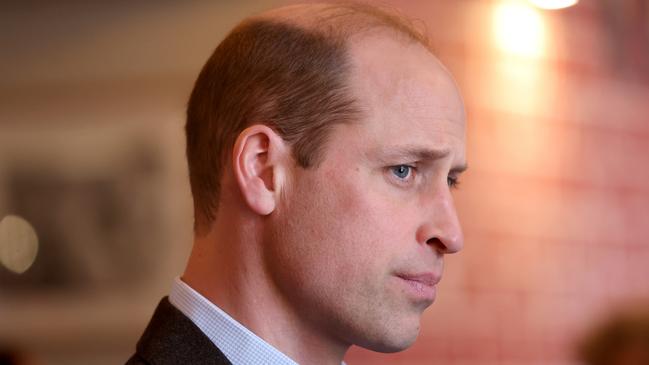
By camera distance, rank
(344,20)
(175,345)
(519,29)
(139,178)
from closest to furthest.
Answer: (175,345)
(344,20)
(139,178)
(519,29)

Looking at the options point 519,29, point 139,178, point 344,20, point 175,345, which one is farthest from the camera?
point 519,29

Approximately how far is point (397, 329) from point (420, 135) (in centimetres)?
22

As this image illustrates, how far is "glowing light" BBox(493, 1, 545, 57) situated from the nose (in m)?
1.56

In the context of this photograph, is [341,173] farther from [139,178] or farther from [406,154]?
[139,178]

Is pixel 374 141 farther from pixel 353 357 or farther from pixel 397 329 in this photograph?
pixel 353 357

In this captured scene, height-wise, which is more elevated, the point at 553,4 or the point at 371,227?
the point at 553,4

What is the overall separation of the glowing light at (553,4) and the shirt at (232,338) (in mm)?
1778

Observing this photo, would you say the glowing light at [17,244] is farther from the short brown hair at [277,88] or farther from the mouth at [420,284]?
the mouth at [420,284]

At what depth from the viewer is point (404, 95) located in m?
1.38

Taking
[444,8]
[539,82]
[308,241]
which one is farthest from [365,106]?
[539,82]

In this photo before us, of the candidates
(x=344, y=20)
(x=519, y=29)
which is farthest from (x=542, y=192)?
(x=344, y=20)

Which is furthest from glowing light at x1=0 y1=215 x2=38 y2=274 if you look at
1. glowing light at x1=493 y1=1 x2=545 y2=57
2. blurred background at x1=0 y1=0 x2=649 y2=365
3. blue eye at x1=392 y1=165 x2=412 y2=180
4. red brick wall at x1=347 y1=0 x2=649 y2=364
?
blue eye at x1=392 y1=165 x2=412 y2=180

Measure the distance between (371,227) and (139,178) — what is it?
56.0 inches

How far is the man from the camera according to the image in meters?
1.33
